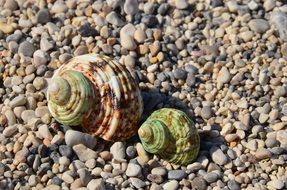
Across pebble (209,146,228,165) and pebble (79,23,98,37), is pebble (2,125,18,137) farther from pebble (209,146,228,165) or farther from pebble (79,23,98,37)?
pebble (209,146,228,165)

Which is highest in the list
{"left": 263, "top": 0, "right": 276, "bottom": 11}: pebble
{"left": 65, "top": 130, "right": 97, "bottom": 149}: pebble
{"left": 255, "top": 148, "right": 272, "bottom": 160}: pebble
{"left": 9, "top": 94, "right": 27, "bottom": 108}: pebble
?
{"left": 263, "top": 0, "right": 276, "bottom": 11}: pebble

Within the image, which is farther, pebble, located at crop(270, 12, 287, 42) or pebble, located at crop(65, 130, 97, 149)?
pebble, located at crop(270, 12, 287, 42)

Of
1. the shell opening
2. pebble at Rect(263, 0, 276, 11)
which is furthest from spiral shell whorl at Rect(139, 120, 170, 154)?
pebble at Rect(263, 0, 276, 11)

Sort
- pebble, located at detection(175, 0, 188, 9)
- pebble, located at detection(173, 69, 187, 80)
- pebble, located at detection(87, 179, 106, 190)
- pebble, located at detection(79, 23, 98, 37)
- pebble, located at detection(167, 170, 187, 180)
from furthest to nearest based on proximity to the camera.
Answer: pebble, located at detection(175, 0, 188, 9)
pebble, located at detection(79, 23, 98, 37)
pebble, located at detection(173, 69, 187, 80)
pebble, located at detection(167, 170, 187, 180)
pebble, located at detection(87, 179, 106, 190)

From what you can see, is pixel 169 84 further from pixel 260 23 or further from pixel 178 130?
pixel 260 23

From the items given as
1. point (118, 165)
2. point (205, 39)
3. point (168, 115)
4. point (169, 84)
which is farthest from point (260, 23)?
point (118, 165)

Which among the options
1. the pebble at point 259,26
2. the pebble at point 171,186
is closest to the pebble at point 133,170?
the pebble at point 171,186
